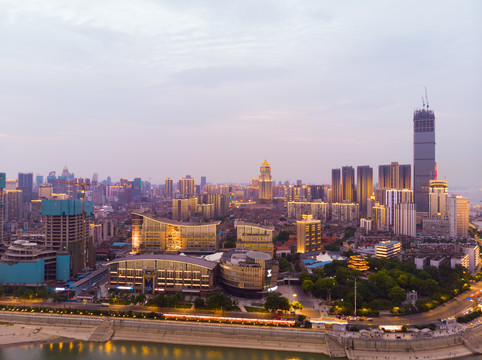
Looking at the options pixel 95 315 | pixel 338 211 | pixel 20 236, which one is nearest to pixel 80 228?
pixel 20 236

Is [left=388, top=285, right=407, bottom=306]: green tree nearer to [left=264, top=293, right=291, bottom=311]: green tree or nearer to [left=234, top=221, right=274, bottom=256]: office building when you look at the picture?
[left=264, top=293, right=291, bottom=311]: green tree

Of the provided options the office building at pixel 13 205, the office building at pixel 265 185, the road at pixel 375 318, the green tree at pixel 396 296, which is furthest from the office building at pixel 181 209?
the green tree at pixel 396 296

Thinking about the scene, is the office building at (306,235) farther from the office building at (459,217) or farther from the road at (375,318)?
the office building at (459,217)

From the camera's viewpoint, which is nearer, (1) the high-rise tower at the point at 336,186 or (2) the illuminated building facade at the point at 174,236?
(2) the illuminated building facade at the point at 174,236

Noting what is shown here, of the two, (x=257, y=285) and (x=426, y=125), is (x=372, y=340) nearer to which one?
(x=257, y=285)

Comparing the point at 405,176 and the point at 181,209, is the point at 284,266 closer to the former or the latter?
the point at 181,209

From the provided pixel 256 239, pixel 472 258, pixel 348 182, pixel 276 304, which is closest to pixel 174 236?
pixel 256 239
